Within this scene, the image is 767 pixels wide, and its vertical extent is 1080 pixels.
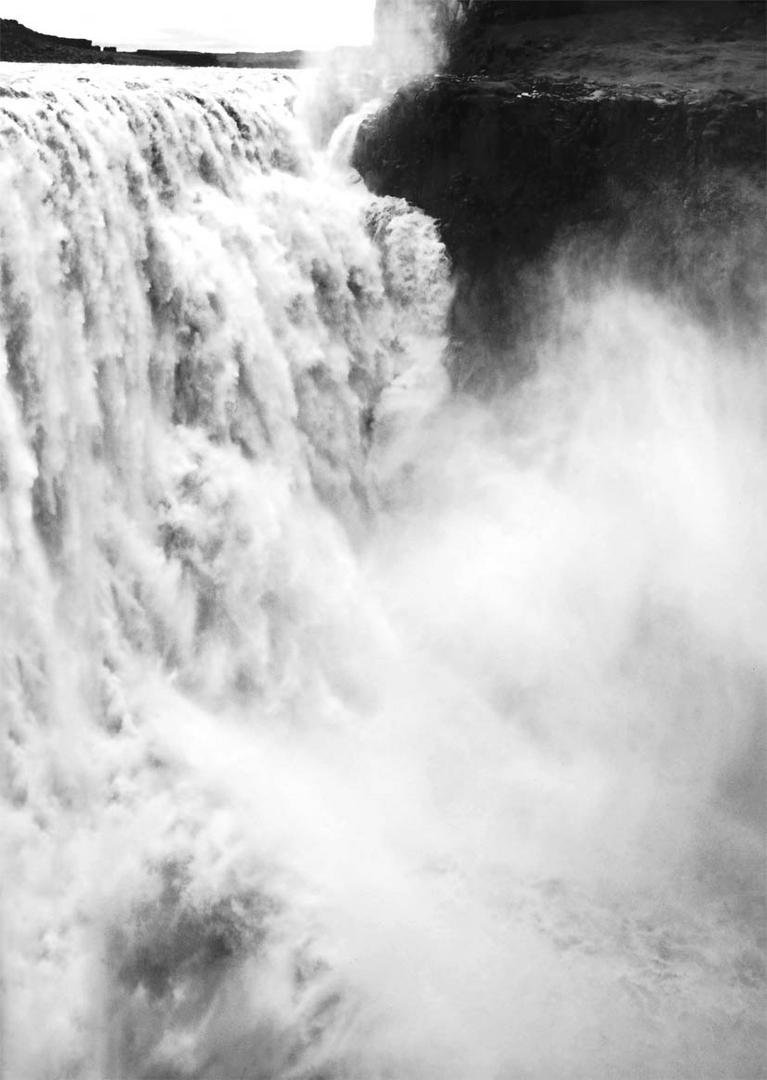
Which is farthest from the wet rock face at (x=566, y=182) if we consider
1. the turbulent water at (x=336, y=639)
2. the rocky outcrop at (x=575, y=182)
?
the turbulent water at (x=336, y=639)

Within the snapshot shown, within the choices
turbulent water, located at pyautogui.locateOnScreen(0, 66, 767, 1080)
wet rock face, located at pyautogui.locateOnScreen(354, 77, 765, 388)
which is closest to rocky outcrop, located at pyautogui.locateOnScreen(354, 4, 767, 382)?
wet rock face, located at pyautogui.locateOnScreen(354, 77, 765, 388)

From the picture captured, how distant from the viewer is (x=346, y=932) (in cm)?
697

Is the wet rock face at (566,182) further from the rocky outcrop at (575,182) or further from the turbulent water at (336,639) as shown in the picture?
the turbulent water at (336,639)

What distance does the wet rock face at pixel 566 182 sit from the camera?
1000cm

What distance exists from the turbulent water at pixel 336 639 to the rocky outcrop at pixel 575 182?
373 millimetres

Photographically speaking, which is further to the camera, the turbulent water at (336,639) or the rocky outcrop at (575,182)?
the rocky outcrop at (575,182)

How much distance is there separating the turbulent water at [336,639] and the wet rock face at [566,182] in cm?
41

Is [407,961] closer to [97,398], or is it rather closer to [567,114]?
[97,398]

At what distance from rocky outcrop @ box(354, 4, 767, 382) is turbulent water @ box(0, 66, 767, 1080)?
0.37 metres

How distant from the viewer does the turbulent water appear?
662cm

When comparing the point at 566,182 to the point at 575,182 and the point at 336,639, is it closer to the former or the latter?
the point at 575,182

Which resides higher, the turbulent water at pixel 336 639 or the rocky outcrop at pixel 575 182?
the rocky outcrop at pixel 575 182

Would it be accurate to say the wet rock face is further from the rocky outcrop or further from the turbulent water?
the turbulent water

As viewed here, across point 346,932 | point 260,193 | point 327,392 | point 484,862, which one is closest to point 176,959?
point 346,932
